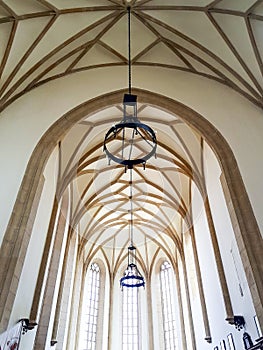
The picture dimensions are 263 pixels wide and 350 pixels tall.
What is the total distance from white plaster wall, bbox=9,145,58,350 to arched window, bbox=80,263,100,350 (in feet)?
28.0

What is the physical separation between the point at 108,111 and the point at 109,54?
188 centimetres

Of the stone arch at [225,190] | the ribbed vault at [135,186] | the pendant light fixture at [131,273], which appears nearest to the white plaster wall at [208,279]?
the ribbed vault at [135,186]

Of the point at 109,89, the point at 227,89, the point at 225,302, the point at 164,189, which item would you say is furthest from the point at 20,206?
the point at 164,189

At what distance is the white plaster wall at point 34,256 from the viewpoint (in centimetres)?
719

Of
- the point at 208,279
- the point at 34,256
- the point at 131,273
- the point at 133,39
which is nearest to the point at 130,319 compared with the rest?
the point at 131,273

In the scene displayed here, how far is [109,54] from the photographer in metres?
9.40

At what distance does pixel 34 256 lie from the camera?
26.9ft

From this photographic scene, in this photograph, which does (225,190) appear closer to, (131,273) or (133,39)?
(133,39)

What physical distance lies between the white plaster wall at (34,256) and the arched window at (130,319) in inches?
389

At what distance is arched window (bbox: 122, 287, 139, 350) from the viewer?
656 inches

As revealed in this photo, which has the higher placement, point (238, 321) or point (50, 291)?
point (50, 291)

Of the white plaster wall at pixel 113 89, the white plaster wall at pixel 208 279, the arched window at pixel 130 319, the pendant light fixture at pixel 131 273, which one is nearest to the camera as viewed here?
the white plaster wall at pixel 113 89

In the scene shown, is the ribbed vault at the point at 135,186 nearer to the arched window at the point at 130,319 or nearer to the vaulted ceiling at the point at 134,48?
the vaulted ceiling at the point at 134,48

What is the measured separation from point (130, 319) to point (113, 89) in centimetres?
1363
